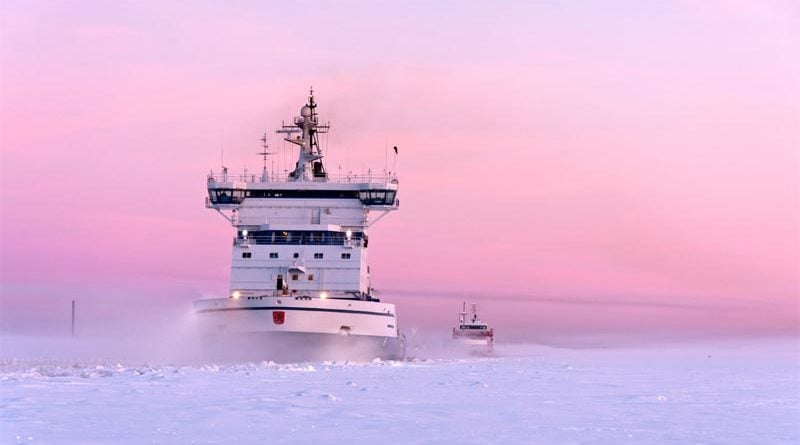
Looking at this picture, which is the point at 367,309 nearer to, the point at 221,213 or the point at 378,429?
the point at 221,213

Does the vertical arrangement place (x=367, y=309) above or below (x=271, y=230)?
below

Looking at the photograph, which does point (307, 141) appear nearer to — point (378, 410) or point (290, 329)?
point (290, 329)

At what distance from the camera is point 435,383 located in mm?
24094

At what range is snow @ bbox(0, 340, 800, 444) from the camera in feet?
43.3

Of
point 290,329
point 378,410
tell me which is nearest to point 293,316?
point 290,329

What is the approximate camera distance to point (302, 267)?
44.0m

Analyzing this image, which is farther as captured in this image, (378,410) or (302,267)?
(302,267)

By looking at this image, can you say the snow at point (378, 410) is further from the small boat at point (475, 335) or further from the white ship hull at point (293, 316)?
the small boat at point (475, 335)

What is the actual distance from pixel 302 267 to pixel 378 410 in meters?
28.0

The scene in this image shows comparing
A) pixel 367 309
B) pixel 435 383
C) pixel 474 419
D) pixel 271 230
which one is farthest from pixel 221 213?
pixel 474 419

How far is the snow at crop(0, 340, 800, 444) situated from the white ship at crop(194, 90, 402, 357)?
14677 millimetres

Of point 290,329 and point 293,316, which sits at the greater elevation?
point 293,316

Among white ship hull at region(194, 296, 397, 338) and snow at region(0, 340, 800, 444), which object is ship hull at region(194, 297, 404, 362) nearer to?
white ship hull at region(194, 296, 397, 338)

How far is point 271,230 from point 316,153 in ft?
28.0
